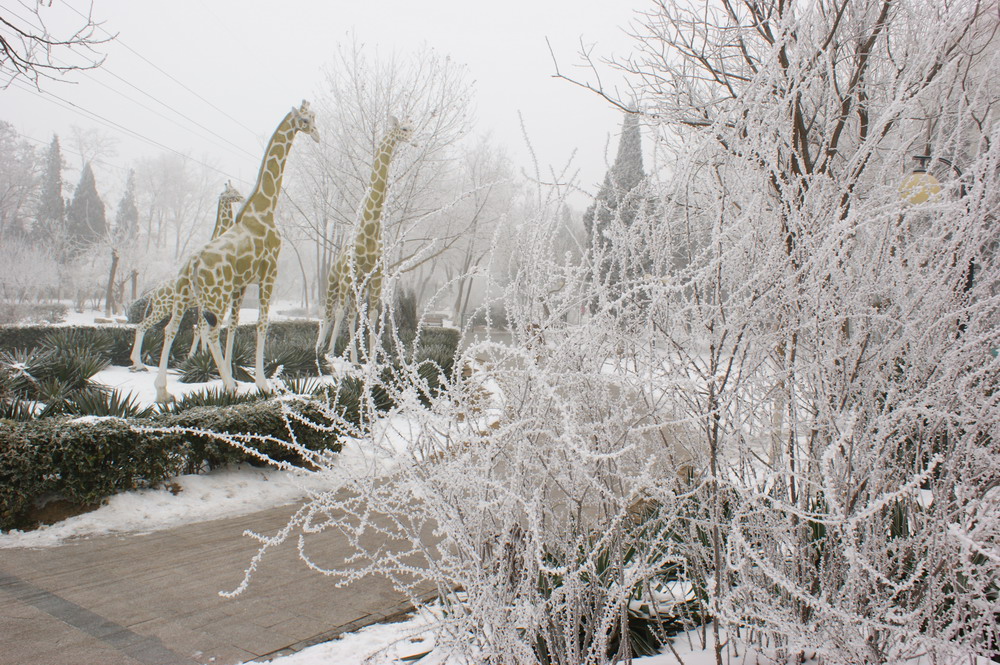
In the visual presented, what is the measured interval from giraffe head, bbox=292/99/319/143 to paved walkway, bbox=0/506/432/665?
608cm

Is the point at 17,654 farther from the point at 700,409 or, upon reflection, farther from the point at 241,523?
the point at 700,409

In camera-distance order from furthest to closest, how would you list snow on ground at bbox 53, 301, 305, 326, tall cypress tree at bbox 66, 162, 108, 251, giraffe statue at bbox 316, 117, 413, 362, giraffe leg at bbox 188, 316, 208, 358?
tall cypress tree at bbox 66, 162, 108, 251, snow on ground at bbox 53, 301, 305, 326, giraffe statue at bbox 316, 117, 413, 362, giraffe leg at bbox 188, 316, 208, 358

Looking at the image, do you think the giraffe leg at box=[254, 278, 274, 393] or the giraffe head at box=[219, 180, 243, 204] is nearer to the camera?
the giraffe leg at box=[254, 278, 274, 393]

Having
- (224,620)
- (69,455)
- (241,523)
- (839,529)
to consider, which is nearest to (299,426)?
(241,523)

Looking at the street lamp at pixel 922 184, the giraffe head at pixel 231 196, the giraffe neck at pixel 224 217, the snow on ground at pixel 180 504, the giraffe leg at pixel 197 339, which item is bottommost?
the snow on ground at pixel 180 504

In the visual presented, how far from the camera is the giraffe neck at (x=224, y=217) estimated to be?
9.80 m

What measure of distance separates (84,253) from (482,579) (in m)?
44.2

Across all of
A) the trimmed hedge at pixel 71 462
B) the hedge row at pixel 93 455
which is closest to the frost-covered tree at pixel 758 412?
the hedge row at pixel 93 455

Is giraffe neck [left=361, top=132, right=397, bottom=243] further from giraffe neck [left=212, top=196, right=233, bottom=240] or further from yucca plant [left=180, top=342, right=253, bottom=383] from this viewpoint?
yucca plant [left=180, top=342, right=253, bottom=383]

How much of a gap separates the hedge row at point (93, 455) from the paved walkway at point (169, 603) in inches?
19.8

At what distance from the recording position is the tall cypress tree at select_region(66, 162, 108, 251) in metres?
41.5

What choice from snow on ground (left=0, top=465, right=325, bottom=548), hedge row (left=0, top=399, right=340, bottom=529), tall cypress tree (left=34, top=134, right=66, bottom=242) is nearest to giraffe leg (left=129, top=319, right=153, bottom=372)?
hedge row (left=0, top=399, right=340, bottom=529)

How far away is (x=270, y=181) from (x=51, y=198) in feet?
139

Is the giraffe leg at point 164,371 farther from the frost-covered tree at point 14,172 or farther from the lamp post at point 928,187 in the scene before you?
the frost-covered tree at point 14,172
